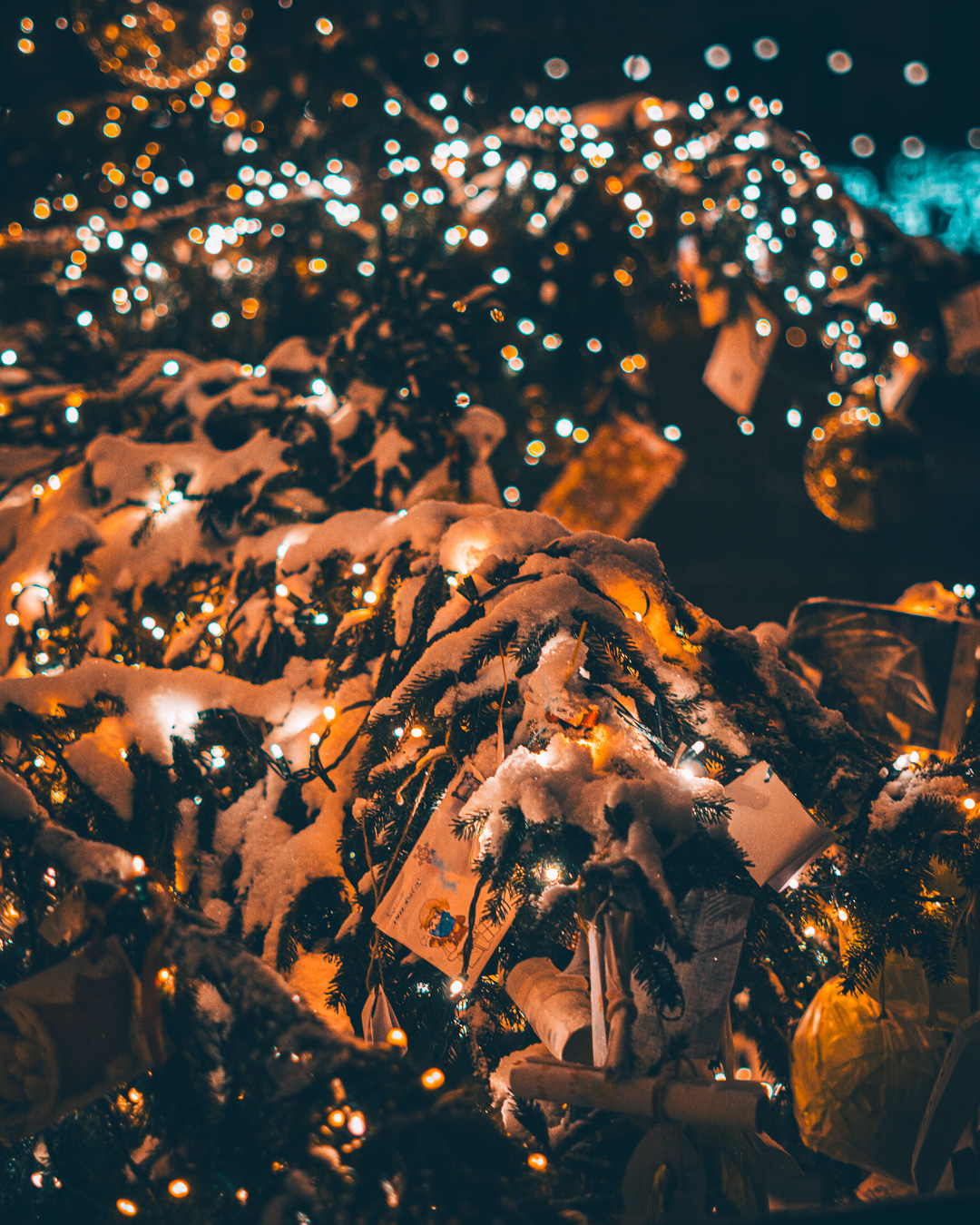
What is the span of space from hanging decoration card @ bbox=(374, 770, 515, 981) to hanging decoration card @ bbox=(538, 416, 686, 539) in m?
1.48

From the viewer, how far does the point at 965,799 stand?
1279 mm

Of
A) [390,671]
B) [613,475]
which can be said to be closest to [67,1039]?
[390,671]

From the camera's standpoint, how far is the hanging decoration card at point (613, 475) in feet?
8.02

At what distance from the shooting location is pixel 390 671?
142 centimetres

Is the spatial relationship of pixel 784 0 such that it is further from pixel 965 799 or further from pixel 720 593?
→ pixel 965 799

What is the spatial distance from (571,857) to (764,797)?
12.2 inches

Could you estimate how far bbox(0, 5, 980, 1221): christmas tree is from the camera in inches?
36.5

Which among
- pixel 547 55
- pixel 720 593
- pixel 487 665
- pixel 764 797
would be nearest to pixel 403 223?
pixel 547 55

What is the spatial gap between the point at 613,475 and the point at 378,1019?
5.86 feet

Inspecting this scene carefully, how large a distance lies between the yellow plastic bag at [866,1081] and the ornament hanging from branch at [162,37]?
3308mm

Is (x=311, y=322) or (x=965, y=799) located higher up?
(x=311, y=322)

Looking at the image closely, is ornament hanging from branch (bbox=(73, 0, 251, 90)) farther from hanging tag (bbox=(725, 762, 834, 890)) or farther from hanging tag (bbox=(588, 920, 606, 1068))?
hanging tag (bbox=(588, 920, 606, 1068))

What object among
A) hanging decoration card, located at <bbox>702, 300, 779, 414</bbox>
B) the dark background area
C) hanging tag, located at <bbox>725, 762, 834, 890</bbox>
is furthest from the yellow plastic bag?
the dark background area

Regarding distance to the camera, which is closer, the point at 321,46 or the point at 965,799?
the point at 965,799
